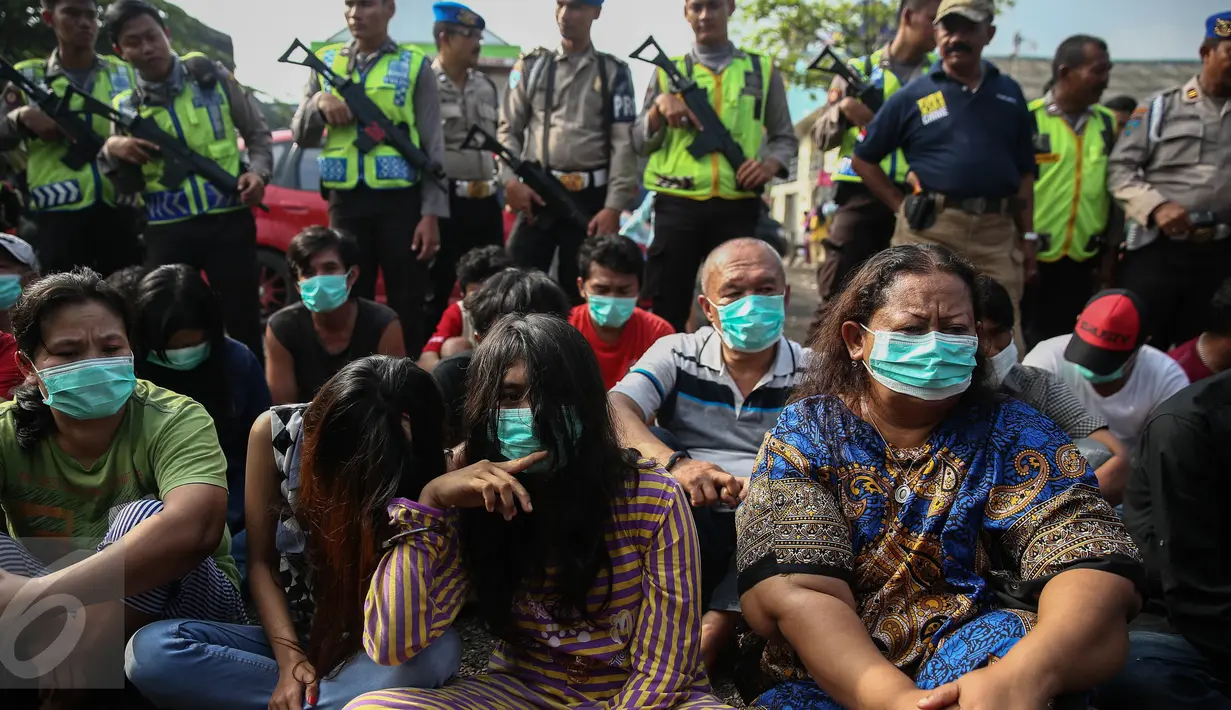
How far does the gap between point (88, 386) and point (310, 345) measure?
146 centimetres

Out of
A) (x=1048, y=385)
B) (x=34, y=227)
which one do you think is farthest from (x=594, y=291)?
(x=34, y=227)

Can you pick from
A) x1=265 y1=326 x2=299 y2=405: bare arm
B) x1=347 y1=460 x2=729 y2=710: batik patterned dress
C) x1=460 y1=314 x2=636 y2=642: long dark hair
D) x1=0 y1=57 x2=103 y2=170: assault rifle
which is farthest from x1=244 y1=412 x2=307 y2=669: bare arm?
x1=0 y1=57 x2=103 y2=170: assault rifle

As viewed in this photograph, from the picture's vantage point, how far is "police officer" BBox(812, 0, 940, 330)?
16.1 ft

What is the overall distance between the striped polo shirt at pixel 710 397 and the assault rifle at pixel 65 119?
366 cm

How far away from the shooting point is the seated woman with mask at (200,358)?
10.1ft

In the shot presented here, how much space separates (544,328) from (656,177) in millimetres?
3154

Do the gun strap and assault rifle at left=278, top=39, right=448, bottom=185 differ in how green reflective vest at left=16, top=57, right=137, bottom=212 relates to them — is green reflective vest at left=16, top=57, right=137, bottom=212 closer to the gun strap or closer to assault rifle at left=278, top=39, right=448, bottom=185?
assault rifle at left=278, top=39, right=448, bottom=185

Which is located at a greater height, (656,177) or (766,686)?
(656,177)

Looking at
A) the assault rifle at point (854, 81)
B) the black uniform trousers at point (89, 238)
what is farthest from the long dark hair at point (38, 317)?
the assault rifle at point (854, 81)

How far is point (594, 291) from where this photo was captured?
385cm

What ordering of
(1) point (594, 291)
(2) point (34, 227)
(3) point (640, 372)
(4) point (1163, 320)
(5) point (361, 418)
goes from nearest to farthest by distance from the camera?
(5) point (361, 418)
(3) point (640, 372)
(1) point (594, 291)
(4) point (1163, 320)
(2) point (34, 227)

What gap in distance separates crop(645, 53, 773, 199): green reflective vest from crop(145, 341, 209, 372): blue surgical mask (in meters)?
2.59

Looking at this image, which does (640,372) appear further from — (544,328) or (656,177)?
(656,177)

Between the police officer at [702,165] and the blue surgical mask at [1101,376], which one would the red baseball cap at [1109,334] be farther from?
the police officer at [702,165]
